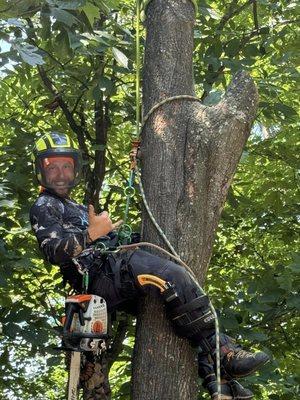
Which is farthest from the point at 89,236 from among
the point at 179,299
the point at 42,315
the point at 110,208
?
the point at 110,208

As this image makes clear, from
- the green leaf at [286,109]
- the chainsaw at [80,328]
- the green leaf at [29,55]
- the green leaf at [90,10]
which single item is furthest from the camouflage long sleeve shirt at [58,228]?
the green leaf at [286,109]

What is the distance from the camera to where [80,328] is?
2609 mm

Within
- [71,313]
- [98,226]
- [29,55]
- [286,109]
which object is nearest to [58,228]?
[98,226]

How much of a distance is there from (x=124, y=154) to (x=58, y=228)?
313 cm

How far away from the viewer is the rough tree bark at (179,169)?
2.37 m

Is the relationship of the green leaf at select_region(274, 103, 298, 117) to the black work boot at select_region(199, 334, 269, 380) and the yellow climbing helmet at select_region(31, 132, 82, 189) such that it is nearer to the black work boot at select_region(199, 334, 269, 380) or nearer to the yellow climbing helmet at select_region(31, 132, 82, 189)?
the yellow climbing helmet at select_region(31, 132, 82, 189)

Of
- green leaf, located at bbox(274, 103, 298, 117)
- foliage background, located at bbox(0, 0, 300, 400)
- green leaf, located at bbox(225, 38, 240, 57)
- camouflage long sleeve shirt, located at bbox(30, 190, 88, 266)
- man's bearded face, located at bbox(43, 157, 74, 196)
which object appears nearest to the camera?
camouflage long sleeve shirt, located at bbox(30, 190, 88, 266)

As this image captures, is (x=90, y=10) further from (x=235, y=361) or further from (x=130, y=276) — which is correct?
(x=235, y=361)

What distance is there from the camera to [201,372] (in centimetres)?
256

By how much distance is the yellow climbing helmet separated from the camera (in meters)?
3.25

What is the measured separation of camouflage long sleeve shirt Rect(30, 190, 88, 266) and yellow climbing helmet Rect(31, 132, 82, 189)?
0.13 m

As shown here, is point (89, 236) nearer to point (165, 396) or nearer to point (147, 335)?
point (147, 335)

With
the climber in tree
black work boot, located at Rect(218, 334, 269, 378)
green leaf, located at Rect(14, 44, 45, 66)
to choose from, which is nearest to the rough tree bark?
the climber in tree

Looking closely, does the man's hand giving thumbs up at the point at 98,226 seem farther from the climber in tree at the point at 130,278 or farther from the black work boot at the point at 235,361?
the black work boot at the point at 235,361
